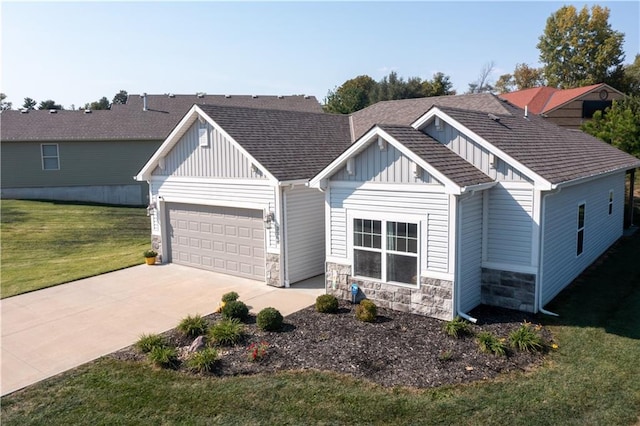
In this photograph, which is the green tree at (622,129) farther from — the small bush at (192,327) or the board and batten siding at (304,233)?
the small bush at (192,327)

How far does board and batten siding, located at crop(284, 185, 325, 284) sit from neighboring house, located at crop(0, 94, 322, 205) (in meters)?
19.0

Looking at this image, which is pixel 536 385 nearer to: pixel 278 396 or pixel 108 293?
pixel 278 396

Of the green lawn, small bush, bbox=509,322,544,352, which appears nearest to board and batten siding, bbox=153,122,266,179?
the green lawn

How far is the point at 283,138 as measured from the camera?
15812mm

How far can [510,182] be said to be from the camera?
11156 millimetres

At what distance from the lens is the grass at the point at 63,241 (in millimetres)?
15703

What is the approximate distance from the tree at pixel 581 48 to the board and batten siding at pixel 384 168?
165 ft

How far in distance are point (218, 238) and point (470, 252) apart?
7.87 m

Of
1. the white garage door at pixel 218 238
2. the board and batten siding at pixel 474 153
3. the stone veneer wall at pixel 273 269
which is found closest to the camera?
the board and batten siding at pixel 474 153

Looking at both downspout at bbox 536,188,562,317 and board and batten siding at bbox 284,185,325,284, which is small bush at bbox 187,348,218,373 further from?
downspout at bbox 536,188,562,317

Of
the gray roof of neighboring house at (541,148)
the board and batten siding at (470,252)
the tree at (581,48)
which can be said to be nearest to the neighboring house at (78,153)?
the gray roof of neighboring house at (541,148)

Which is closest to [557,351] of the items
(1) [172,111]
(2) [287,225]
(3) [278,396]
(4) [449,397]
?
(4) [449,397]

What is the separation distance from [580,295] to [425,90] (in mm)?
41919

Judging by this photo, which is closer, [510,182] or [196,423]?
[196,423]
